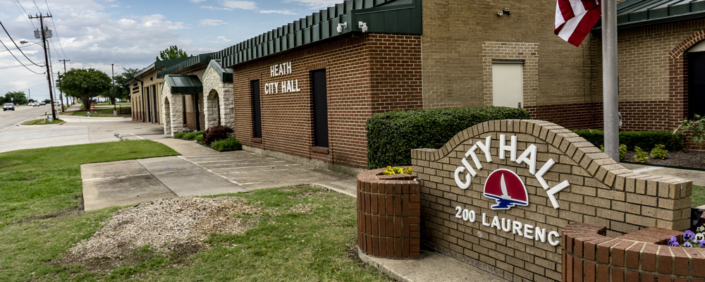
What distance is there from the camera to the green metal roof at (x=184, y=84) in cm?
2473

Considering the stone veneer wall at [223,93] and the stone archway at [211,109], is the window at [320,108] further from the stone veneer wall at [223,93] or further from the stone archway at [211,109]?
the stone archway at [211,109]

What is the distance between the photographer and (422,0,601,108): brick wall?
11359 mm

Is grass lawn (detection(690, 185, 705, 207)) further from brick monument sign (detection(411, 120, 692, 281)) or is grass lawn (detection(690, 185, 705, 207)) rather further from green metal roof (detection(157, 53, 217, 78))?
green metal roof (detection(157, 53, 217, 78))

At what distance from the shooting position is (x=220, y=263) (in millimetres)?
5574

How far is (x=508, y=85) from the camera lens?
1266 centimetres

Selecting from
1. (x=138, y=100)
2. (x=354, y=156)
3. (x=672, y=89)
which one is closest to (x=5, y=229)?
(x=354, y=156)

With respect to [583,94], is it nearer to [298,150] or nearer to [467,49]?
[467,49]

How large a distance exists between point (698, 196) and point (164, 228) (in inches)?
306

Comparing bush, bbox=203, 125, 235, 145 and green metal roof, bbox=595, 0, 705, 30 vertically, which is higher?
green metal roof, bbox=595, 0, 705, 30

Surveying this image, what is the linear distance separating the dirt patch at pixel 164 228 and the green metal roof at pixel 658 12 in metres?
10.9

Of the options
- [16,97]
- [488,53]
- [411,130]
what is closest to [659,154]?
[488,53]

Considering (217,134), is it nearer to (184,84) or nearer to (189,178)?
(184,84)

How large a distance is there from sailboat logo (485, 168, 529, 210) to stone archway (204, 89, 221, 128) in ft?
64.3

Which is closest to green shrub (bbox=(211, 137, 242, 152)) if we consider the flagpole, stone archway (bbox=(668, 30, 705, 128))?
stone archway (bbox=(668, 30, 705, 128))
